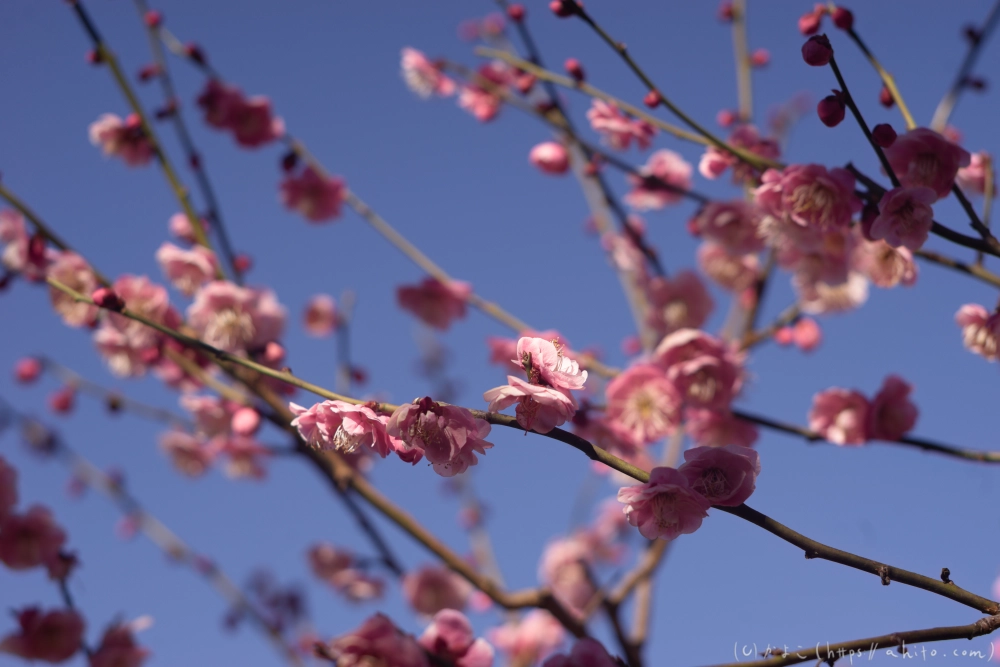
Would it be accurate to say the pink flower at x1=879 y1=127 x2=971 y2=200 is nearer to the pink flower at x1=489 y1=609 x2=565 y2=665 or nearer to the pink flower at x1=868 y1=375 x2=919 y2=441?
the pink flower at x1=868 y1=375 x2=919 y2=441

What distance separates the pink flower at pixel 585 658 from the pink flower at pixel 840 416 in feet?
3.87

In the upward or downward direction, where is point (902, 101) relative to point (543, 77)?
downward

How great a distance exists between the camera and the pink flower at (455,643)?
6.15ft

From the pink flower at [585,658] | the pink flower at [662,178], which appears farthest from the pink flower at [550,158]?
the pink flower at [585,658]

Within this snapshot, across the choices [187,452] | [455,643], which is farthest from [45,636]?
[187,452]

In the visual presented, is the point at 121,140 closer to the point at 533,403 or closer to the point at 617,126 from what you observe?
the point at 617,126

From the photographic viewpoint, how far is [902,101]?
6.48 ft

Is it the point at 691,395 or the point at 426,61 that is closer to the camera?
the point at 691,395

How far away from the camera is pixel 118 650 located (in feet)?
8.61

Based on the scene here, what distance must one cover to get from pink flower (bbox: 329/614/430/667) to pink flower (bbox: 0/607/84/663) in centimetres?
127

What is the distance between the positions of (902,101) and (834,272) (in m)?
0.71

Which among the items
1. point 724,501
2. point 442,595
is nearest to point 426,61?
point 442,595

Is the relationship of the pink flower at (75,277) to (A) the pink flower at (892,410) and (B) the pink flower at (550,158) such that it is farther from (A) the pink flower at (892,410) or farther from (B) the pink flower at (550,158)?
(A) the pink flower at (892,410)

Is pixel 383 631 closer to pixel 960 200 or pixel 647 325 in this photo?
pixel 960 200
